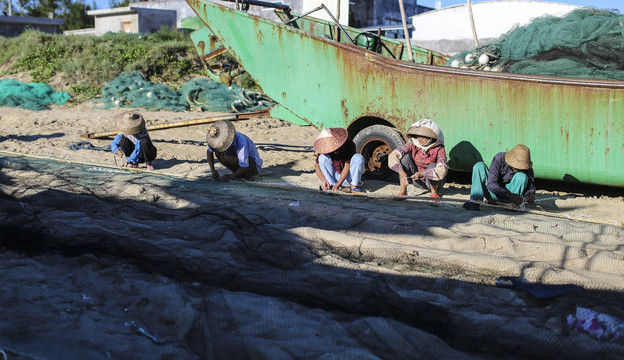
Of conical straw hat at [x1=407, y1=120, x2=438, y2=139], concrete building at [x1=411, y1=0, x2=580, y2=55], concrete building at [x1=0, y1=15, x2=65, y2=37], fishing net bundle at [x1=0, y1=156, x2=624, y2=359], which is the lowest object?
fishing net bundle at [x1=0, y1=156, x2=624, y2=359]

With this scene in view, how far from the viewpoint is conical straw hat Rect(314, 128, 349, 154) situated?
266 inches

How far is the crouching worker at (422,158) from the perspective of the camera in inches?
249

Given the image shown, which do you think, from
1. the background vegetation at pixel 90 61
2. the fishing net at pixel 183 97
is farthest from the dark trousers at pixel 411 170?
the background vegetation at pixel 90 61

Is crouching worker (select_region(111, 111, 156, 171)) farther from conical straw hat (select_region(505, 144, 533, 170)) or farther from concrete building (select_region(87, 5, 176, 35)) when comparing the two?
concrete building (select_region(87, 5, 176, 35))

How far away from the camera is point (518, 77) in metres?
6.10

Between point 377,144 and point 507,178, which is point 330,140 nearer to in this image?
point 377,144

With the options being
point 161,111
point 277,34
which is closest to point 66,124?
point 161,111

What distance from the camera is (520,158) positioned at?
5.71 meters

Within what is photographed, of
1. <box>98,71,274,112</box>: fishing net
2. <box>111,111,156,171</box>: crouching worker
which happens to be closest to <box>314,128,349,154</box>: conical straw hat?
<box>111,111,156,171</box>: crouching worker

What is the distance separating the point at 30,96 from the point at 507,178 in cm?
1266

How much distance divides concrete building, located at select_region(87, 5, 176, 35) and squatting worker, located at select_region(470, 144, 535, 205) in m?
25.2

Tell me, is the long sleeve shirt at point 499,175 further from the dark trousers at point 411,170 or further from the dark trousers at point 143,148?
the dark trousers at point 143,148

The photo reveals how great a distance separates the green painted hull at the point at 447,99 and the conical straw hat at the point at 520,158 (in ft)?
1.82

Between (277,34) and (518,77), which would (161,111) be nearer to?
(277,34)
